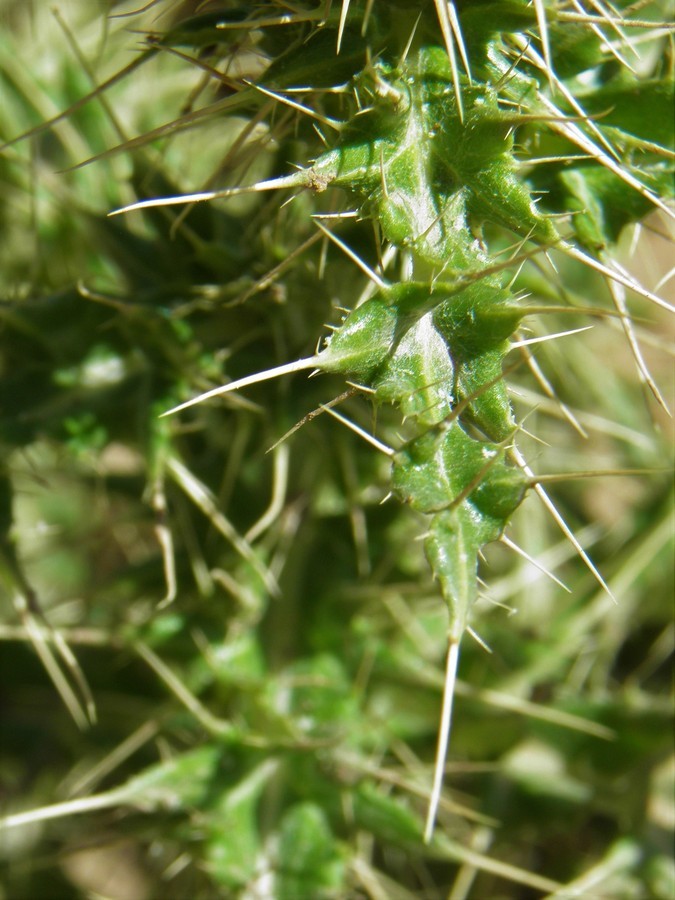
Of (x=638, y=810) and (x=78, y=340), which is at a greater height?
(x=78, y=340)

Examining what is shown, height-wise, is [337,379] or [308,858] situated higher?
[337,379]

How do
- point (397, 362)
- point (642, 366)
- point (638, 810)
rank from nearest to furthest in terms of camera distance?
point (397, 362) < point (642, 366) < point (638, 810)

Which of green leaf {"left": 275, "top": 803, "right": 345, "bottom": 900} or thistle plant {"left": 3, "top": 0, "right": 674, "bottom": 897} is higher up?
thistle plant {"left": 3, "top": 0, "right": 674, "bottom": 897}

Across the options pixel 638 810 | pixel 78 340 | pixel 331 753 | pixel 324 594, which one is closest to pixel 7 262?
pixel 78 340

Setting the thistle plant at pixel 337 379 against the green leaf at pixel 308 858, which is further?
the green leaf at pixel 308 858

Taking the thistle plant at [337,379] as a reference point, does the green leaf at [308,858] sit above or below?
below

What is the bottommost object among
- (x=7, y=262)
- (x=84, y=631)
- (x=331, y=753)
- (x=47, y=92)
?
(x=331, y=753)

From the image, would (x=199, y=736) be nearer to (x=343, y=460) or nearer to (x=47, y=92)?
(x=343, y=460)

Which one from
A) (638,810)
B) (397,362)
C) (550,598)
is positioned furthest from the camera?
(550,598)
